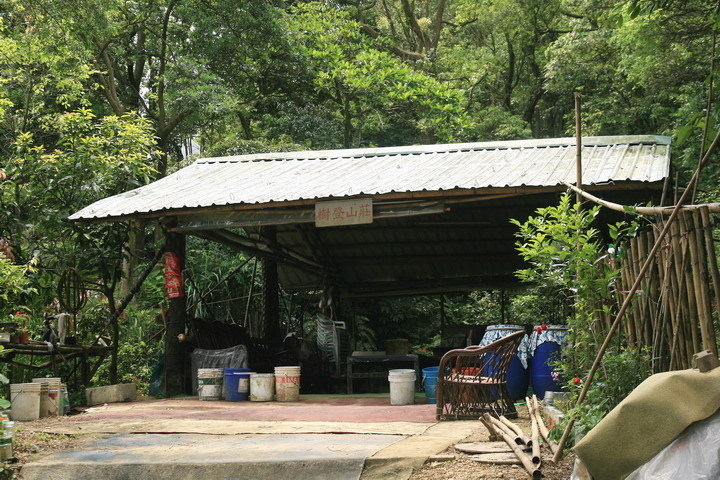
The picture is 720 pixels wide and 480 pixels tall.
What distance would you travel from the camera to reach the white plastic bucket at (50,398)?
26.7ft

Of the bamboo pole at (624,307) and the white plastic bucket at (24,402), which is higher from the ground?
the bamboo pole at (624,307)

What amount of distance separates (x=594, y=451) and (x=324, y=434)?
3.33m

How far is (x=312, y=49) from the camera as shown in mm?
20047

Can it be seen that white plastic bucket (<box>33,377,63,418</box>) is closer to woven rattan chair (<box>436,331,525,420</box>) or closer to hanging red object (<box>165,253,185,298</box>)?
hanging red object (<box>165,253,185,298</box>)

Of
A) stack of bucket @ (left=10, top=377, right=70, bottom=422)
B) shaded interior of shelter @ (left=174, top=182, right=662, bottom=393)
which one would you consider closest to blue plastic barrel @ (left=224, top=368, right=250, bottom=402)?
shaded interior of shelter @ (left=174, top=182, right=662, bottom=393)

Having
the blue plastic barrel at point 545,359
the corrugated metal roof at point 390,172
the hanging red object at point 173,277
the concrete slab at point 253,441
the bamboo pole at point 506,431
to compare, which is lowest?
the concrete slab at point 253,441

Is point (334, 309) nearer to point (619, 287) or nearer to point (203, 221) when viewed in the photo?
point (203, 221)

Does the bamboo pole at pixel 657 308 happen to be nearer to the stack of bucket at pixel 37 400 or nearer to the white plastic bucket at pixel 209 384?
the stack of bucket at pixel 37 400

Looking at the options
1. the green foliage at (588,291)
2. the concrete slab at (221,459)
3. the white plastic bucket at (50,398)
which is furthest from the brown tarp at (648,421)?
the white plastic bucket at (50,398)

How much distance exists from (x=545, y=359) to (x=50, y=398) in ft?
16.8

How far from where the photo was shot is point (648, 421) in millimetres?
3254

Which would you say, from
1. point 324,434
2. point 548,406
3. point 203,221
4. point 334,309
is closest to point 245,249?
point 203,221

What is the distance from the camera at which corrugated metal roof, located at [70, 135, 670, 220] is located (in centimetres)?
895

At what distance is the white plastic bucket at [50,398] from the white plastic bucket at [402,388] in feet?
11.5
